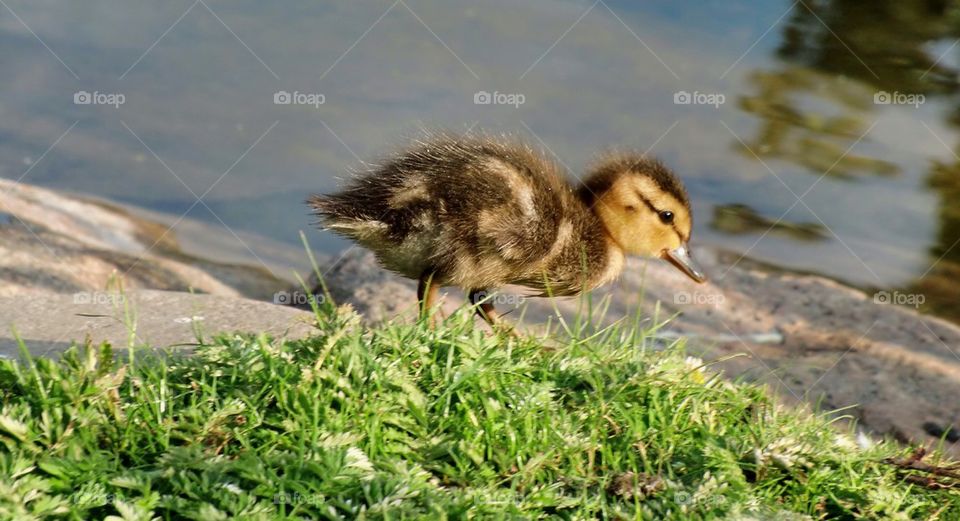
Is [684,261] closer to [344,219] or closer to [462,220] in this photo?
[462,220]

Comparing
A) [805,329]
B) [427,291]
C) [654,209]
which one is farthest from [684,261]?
Result: [805,329]

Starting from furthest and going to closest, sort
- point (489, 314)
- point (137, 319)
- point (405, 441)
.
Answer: point (137, 319)
point (489, 314)
point (405, 441)

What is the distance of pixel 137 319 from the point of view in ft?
16.8

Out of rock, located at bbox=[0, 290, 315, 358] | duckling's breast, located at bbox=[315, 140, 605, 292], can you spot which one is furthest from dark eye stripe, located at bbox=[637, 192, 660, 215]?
rock, located at bbox=[0, 290, 315, 358]

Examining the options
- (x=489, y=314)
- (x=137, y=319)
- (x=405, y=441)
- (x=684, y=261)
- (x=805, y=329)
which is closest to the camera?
(x=405, y=441)

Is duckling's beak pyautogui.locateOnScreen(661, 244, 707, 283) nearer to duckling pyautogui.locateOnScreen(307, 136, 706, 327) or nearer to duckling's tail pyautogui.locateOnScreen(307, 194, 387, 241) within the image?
duckling pyautogui.locateOnScreen(307, 136, 706, 327)

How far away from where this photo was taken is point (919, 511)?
12.2ft

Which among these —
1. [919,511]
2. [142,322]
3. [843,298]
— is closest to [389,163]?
[142,322]

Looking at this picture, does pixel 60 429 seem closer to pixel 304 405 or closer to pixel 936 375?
pixel 304 405

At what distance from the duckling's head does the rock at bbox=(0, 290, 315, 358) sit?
1.37m

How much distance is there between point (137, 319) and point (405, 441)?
2.25 m

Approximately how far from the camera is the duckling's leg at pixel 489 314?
14.0 ft

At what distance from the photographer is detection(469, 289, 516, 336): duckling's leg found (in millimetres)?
4254

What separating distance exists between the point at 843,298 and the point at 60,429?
6375 millimetres
